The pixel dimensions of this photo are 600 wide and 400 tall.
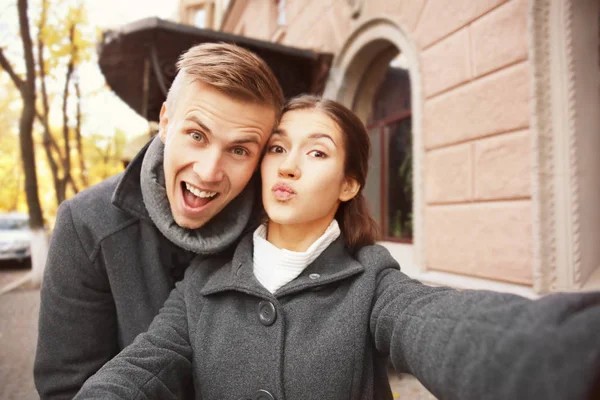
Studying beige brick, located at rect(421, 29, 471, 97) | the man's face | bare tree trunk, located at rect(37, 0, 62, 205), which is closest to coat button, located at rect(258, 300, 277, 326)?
the man's face

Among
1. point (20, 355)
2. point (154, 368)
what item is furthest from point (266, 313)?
point (20, 355)

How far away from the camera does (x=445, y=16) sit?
367 cm

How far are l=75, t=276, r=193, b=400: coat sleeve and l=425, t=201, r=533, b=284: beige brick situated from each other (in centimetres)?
255

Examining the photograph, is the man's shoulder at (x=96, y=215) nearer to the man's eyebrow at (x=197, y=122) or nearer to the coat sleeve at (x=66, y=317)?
the coat sleeve at (x=66, y=317)

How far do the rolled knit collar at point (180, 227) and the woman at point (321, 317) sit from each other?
7cm

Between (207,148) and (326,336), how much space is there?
0.79 metres

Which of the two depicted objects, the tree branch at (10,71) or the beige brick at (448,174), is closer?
the beige brick at (448,174)

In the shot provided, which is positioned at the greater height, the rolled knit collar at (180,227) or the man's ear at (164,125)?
the man's ear at (164,125)

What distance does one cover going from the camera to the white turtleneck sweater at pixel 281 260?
1393mm

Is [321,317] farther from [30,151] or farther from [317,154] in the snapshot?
[30,151]

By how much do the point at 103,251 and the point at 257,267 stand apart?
639 millimetres

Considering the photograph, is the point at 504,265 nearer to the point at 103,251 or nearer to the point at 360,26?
the point at 103,251

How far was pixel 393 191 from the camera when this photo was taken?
208 inches

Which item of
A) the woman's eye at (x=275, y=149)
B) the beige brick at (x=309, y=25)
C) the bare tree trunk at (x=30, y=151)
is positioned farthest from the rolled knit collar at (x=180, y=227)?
the bare tree trunk at (x=30, y=151)
